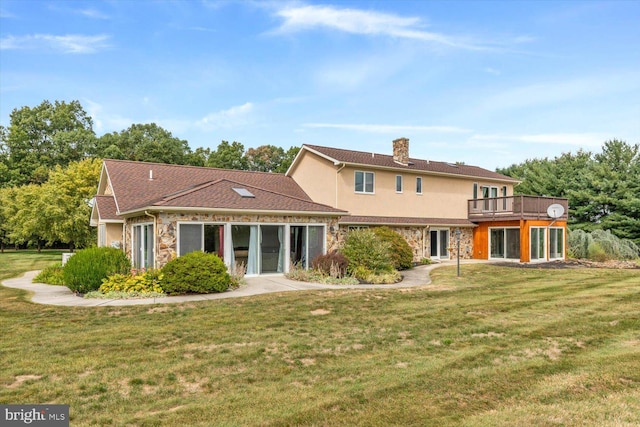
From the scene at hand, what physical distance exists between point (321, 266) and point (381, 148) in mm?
20719

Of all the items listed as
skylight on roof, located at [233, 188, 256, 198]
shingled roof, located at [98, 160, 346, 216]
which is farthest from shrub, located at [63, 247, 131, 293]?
skylight on roof, located at [233, 188, 256, 198]

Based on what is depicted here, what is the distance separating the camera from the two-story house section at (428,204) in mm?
21734

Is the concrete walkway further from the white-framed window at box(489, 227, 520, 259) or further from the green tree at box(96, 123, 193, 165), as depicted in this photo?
the green tree at box(96, 123, 193, 165)

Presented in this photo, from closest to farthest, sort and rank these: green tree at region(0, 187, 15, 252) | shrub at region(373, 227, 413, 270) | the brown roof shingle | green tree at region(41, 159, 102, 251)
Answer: the brown roof shingle, shrub at region(373, 227, 413, 270), green tree at region(41, 159, 102, 251), green tree at region(0, 187, 15, 252)

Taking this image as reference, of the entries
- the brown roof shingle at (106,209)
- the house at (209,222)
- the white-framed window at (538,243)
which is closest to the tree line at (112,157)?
the white-framed window at (538,243)

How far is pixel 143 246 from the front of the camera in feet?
53.3

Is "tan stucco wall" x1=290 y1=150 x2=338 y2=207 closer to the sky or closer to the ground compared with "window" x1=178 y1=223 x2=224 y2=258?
closer to the sky

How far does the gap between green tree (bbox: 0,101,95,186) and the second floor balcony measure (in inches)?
1640

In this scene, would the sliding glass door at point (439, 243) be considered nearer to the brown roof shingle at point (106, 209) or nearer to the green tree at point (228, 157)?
the brown roof shingle at point (106, 209)

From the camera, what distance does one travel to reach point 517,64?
19219mm

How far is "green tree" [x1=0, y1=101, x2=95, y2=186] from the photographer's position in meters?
48.9

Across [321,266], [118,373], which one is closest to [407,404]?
[118,373]

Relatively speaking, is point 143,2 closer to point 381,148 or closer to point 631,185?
point 381,148

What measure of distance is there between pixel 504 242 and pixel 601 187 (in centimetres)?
1339
